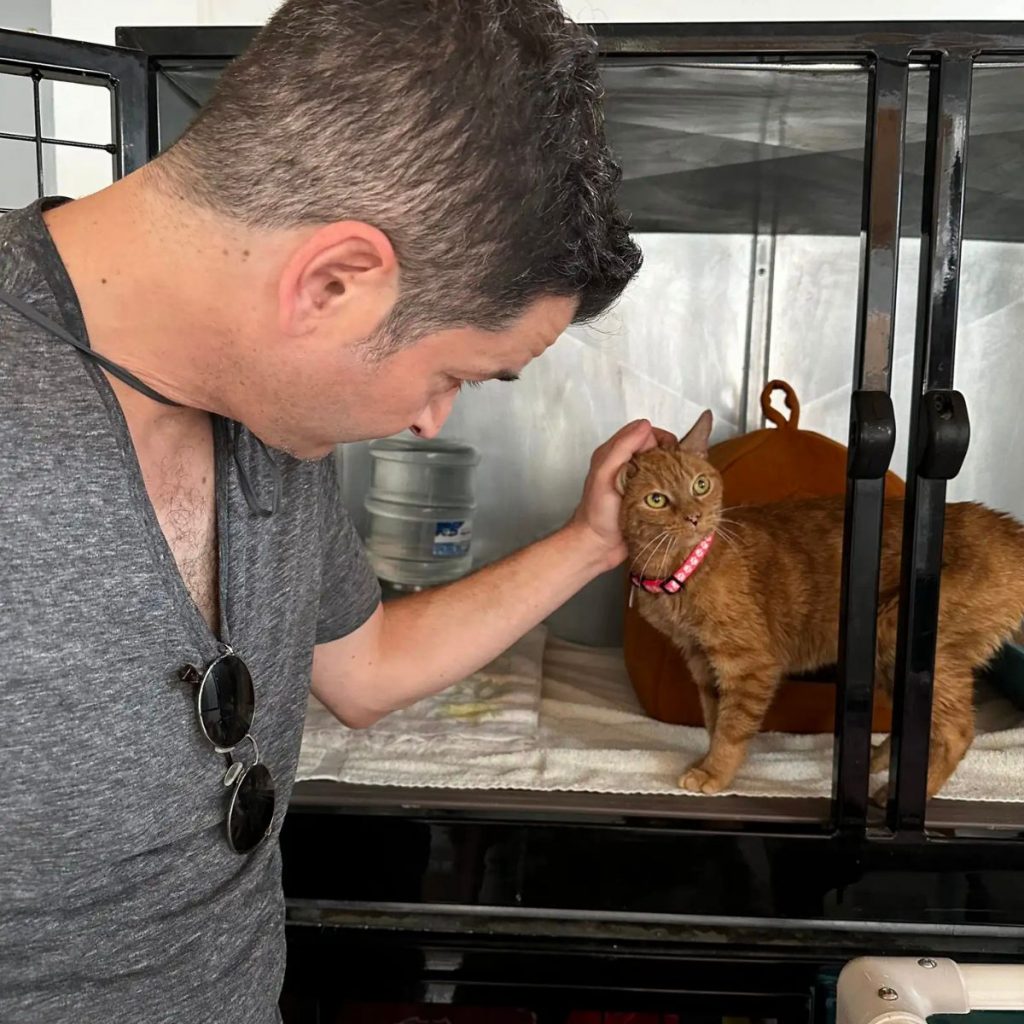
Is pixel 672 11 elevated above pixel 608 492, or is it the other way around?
pixel 672 11

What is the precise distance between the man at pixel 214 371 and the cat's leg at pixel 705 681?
0.63 meters

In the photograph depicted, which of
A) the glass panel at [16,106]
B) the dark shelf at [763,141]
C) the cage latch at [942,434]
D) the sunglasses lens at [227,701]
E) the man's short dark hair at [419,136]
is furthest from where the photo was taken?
the glass panel at [16,106]

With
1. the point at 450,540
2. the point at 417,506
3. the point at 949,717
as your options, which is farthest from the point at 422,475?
the point at 949,717

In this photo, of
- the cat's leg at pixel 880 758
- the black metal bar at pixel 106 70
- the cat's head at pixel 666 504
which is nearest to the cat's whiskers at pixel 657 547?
the cat's head at pixel 666 504

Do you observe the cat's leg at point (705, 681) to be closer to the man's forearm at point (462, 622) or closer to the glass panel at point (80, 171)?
the man's forearm at point (462, 622)

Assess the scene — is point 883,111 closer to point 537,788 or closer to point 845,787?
point 845,787

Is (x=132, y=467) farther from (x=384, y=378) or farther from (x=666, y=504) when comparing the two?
(x=666, y=504)

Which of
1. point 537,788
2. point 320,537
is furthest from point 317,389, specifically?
point 537,788

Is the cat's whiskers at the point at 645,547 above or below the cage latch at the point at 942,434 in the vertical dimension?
below

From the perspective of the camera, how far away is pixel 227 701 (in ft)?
2.36

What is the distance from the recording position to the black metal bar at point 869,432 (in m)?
0.94

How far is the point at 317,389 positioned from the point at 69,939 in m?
0.41

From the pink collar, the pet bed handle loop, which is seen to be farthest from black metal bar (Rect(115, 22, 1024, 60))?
the pet bed handle loop

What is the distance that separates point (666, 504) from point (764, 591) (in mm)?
205
